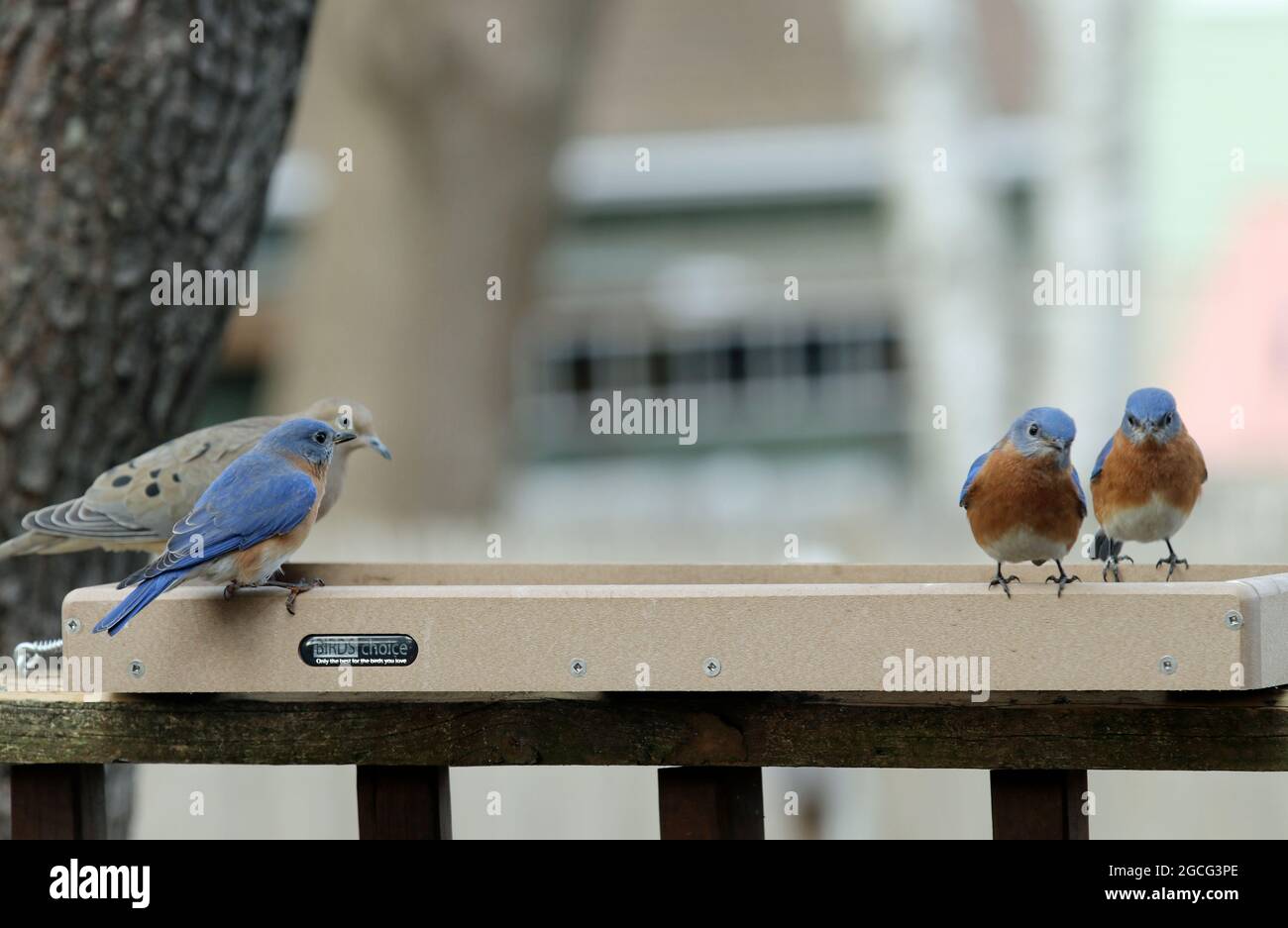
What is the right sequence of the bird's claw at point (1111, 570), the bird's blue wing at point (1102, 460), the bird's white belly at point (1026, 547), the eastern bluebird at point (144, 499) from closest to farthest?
the bird's white belly at point (1026, 547) < the bird's claw at point (1111, 570) < the bird's blue wing at point (1102, 460) < the eastern bluebird at point (144, 499)

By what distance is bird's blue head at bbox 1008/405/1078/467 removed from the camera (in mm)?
2654

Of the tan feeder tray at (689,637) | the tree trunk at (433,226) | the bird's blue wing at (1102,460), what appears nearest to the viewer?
the tan feeder tray at (689,637)

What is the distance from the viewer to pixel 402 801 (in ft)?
8.41

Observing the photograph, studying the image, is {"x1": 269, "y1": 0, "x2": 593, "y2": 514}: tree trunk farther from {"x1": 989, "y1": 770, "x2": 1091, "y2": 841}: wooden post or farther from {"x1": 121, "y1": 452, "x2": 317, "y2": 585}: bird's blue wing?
{"x1": 989, "y1": 770, "x2": 1091, "y2": 841}: wooden post

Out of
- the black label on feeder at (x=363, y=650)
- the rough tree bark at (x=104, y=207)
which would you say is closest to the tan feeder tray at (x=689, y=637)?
the black label on feeder at (x=363, y=650)

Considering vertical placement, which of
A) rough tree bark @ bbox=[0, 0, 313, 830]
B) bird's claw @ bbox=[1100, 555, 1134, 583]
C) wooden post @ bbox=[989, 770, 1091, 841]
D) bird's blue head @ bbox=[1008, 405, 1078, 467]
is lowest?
wooden post @ bbox=[989, 770, 1091, 841]

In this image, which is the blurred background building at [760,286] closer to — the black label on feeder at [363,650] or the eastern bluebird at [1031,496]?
the eastern bluebird at [1031,496]

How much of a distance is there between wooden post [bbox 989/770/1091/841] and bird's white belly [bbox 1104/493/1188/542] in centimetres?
64

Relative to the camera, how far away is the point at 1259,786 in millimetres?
6668

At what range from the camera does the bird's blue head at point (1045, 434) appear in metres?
2.65

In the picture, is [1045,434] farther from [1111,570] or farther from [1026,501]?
[1111,570]

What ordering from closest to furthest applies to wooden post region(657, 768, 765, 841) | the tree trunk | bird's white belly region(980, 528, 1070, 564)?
wooden post region(657, 768, 765, 841) < bird's white belly region(980, 528, 1070, 564) < the tree trunk

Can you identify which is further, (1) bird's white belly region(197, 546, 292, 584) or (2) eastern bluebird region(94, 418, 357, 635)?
(1) bird's white belly region(197, 546, 292, 584)

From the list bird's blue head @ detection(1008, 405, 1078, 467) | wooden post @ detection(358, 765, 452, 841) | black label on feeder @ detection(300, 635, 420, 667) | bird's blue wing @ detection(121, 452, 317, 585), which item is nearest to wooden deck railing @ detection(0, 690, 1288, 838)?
wooden post @ detection(358, 765, 452, 841)
